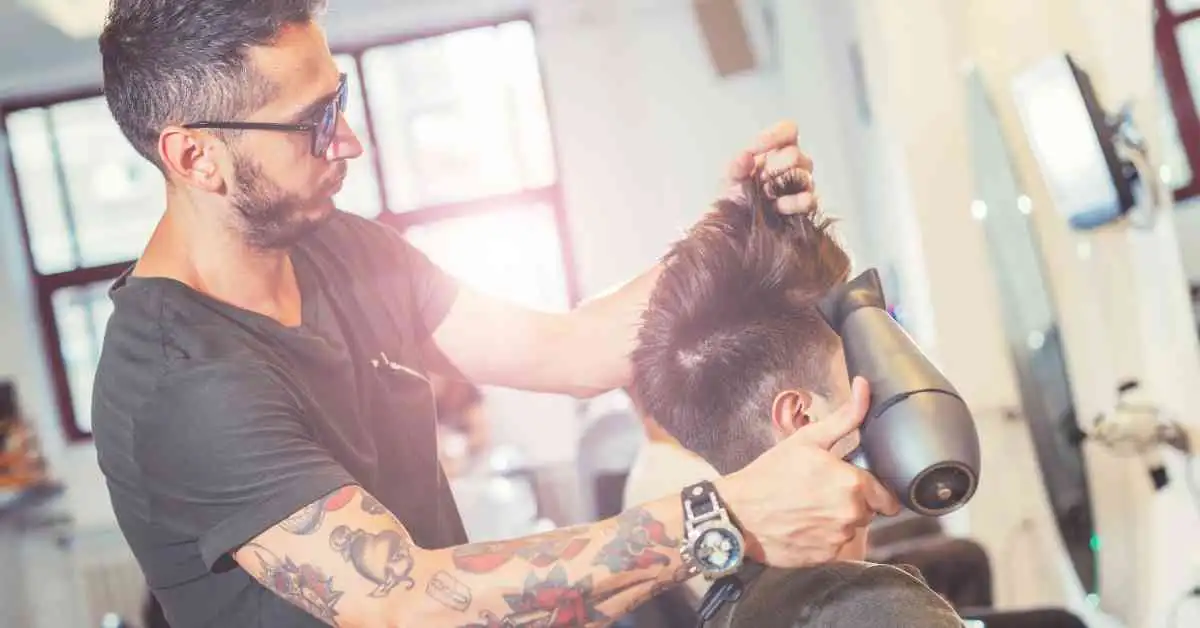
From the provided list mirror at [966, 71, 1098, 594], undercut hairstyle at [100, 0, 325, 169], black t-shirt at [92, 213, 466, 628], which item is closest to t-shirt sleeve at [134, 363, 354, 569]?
black t-shirt at [92, 213, 466, 628]

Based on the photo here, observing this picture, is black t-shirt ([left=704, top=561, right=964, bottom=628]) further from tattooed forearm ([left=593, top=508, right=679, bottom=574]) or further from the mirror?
the mirror

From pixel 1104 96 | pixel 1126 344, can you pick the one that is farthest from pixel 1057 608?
pixel 1104 96

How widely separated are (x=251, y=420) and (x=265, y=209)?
20 centimetres

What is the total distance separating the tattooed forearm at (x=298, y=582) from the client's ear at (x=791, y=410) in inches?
16.7

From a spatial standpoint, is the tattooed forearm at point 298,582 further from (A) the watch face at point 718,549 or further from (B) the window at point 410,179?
(B) the window at point 410,179

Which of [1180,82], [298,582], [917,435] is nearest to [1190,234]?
[1180,82]

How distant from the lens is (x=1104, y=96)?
4.74 feet

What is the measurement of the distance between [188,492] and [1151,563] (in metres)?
1.23

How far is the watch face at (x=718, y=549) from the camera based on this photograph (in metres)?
0.92

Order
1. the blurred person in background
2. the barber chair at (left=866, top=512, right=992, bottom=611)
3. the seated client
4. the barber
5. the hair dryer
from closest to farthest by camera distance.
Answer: the hair dryer, the barber, the seated client, the blurred person in background, the barber chair at (left=866, top=512, right=992, bottom=611)

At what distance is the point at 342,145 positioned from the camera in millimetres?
1060

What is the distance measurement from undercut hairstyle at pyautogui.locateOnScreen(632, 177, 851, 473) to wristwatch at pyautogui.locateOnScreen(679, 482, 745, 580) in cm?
17

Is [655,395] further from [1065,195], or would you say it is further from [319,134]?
[1065,195]

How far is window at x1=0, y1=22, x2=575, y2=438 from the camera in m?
1.52
